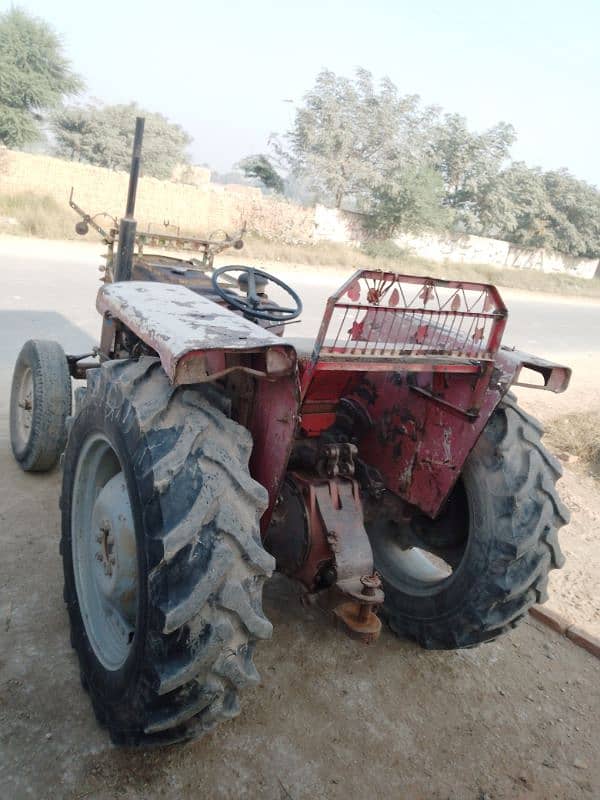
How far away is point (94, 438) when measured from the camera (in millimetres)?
2369

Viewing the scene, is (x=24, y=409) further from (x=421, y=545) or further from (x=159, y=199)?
(x=159, y=199)

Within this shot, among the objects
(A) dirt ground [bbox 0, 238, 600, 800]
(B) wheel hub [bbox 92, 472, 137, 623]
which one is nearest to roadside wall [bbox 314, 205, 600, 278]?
(A) dirt ground [bbox 0, 238, 600, 800]

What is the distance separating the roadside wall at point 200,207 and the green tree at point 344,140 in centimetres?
267

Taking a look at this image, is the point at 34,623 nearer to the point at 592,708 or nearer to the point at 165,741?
the point at 165,741

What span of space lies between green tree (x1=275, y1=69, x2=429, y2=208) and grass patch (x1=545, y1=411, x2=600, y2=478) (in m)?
24.5

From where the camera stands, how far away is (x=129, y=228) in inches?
175

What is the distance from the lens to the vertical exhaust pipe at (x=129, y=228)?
14.4 ft

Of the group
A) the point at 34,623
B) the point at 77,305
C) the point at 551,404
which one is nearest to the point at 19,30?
the point at 77,305

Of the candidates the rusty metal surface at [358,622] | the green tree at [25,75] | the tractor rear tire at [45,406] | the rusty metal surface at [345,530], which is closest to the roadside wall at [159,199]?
the green tree at [25,75]

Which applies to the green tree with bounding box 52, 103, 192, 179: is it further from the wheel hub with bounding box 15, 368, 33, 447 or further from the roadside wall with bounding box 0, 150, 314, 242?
the wheel hub with bounding box 15, 368, 33, 447

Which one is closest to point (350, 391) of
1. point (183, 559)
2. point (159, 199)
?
point (183, 559)

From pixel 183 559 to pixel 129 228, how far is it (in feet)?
10.6

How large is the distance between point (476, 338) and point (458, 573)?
3.56 ft

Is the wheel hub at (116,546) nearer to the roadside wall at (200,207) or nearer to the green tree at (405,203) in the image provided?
the roadside wall at (200,207)
